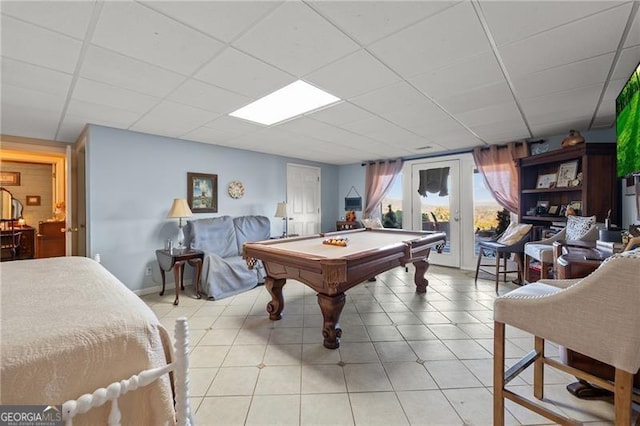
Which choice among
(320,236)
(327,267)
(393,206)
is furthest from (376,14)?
(393,206)

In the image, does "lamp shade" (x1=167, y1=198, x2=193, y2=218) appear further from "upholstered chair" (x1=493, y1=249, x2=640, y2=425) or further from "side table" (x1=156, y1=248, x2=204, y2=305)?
"upholstered chair" (x1=493, y1=249, x2=640, y2=425)

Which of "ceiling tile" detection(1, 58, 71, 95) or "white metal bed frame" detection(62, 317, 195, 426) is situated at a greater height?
"ceiling tile" detection(1, 58, 71, 95)

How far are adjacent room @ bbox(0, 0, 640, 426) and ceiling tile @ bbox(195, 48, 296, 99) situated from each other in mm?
22

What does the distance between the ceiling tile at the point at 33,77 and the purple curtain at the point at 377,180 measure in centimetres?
513

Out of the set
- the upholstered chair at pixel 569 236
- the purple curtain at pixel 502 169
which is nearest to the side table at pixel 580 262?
the upholstered chair at pixel 569 236

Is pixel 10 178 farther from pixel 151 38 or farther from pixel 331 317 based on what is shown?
pixel 331 317

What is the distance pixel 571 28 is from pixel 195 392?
3.21m

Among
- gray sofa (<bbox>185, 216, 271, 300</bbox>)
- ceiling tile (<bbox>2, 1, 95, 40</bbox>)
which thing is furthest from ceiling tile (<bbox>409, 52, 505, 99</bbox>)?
gray sofa (<bbox>185, 216, 271, 300</bbox>)

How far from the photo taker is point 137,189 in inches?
145

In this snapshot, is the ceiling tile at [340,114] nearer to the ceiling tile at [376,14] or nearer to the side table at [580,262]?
the ceiling tile at [376,14]

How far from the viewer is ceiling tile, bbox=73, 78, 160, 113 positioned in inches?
88.2

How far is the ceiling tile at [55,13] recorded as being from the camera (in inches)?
52.3

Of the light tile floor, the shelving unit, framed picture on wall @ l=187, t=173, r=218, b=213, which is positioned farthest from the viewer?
framed picture on wall @ l=187, t=173, r=218, b=213

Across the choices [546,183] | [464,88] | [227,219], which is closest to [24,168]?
[227,219]
